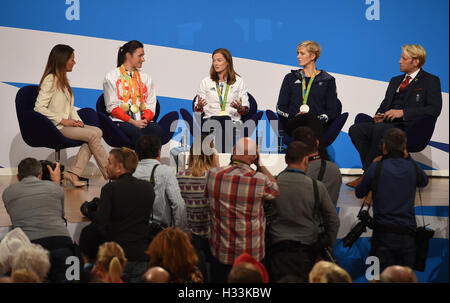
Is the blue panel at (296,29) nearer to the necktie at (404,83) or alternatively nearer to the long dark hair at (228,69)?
the long dark hair at (228,69)

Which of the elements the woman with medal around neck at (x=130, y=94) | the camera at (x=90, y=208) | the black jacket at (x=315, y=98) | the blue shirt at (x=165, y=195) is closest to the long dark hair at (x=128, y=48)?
the woman with medal around neck at (x=130, y=94)

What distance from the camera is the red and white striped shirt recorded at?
11.3 feet

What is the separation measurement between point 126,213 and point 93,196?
185cm

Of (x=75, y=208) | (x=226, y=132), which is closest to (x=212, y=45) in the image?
(x=226, y=132)

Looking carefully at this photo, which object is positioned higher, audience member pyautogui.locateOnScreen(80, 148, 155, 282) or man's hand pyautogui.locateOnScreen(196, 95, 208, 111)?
man's hand pyautogui.locateOnScreen(196, 95, 208, 111)

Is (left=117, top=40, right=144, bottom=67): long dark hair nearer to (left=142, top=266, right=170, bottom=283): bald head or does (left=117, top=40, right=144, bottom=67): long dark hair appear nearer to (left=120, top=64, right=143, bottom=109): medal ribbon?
(left=120, top=64, right=143, bottom=109): medal ribbon

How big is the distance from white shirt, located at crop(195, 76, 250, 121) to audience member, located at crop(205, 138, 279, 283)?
278cm

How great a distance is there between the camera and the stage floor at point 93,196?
456 centimetres

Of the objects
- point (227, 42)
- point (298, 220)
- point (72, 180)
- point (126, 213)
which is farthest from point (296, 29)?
point (126, 213)

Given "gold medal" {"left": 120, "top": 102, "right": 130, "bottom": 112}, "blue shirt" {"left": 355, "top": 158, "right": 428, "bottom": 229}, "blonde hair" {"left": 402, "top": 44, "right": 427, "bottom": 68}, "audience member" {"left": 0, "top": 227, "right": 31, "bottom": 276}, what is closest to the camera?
"audience member" {"left": 0, "top": 227, "right": 31, "bottom": 276}

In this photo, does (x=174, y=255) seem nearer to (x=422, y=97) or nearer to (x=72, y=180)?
(x=72, y=180)

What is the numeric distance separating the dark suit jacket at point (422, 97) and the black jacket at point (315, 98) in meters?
0.77

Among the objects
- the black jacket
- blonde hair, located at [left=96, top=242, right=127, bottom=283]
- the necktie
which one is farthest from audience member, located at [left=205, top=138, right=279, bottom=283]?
the necktie

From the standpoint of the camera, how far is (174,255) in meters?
2.96
